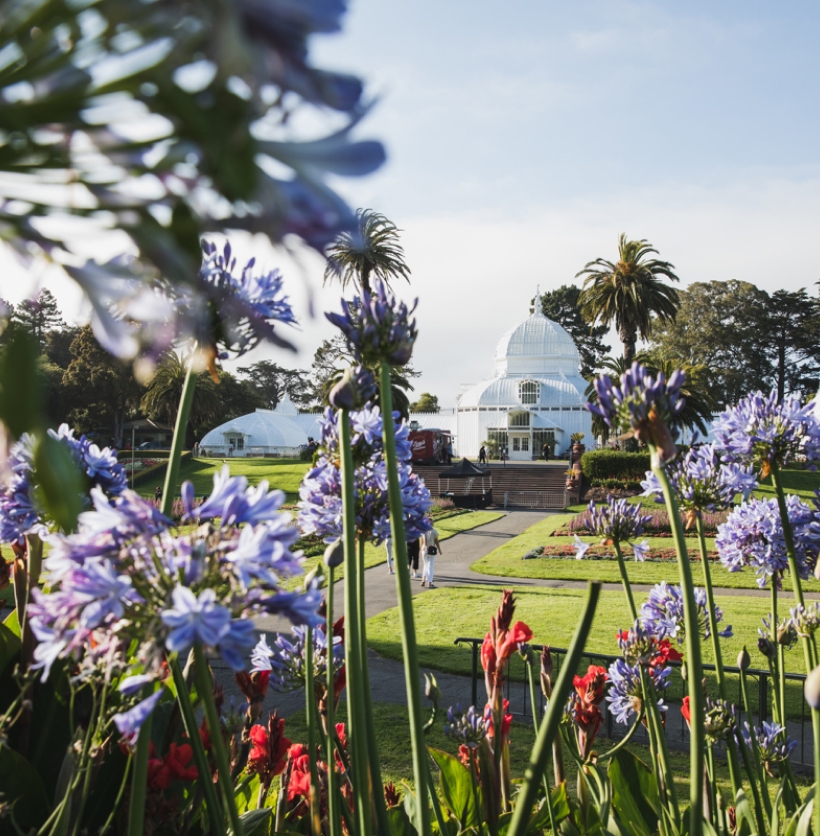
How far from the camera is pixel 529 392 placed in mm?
55656

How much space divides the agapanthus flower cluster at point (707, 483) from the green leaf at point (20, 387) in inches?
80.9

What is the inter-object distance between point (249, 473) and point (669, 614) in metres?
38.0

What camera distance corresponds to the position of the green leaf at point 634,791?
9.42 ft

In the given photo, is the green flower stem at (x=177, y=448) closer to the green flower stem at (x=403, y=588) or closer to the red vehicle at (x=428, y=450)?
the green flower stem at (x=403, y=588)

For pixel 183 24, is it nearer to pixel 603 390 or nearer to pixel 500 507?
pixel 603 390

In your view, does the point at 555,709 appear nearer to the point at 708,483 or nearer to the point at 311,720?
the point at 311,720

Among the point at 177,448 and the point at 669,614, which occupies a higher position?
the point at 177,448

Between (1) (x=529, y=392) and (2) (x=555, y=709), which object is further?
(1) (x=529, y=392)

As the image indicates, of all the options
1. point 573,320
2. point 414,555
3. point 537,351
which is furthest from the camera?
point 573,320

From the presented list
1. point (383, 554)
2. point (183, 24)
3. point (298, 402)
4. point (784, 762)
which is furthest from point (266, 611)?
point (298, 402)

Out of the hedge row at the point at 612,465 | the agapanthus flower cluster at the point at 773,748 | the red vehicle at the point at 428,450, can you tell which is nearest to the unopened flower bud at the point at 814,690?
the agapanthus flower cluster at the point at 773,748

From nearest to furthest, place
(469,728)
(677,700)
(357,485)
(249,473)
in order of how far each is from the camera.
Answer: (357,485)
(469,728)
(677,700)
(249,473)

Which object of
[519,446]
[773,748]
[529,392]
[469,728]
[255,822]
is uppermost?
[529,392]

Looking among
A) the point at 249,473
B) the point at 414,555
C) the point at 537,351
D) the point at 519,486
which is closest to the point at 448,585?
the point at 414,555
